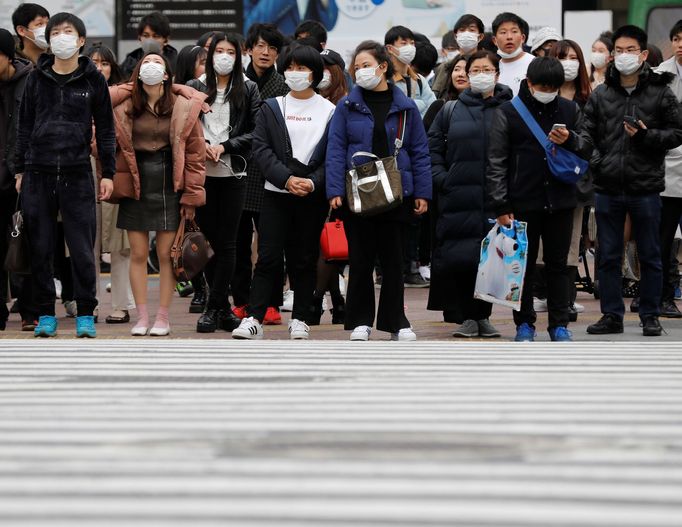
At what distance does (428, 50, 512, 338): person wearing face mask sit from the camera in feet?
31.3

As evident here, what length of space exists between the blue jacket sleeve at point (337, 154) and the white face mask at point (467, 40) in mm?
3652

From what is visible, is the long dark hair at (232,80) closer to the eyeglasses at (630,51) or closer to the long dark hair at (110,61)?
the long dark hair at (110,61)

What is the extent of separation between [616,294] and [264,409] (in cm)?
481

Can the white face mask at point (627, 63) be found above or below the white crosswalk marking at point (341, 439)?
above

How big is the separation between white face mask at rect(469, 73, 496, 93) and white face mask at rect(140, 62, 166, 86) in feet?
6.52

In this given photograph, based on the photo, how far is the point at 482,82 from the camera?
9.62 meters

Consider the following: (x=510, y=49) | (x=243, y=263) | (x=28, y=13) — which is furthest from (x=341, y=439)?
(x=510, y=49)

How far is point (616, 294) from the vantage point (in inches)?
382

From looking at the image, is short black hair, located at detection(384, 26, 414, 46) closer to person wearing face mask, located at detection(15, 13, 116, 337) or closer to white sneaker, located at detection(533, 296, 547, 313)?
white sneaker, located at detection(533, 296, 547, 313)

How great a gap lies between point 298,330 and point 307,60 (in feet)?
5.47

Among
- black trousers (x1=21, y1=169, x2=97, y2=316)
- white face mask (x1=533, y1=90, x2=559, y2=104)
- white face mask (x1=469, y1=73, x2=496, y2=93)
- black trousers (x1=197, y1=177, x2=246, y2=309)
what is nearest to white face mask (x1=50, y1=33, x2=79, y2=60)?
black trousers (x1=21, y1=169, x2=97, y2=316)

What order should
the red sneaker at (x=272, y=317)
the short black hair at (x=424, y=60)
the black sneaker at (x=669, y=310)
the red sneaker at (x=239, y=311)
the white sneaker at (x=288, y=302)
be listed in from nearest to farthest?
1. the red sneaker at (x=272, y=317)
2. the red sneaker at (x=239, y=311)
3. the black sneaker at (x=669, y=310)
4. the white sneaker at (x=288, y=302)
5. the short black hair at (x=424, y=60)

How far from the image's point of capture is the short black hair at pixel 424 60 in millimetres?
13352

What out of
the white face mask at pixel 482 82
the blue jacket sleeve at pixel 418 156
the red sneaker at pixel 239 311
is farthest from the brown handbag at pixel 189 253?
the white face mask at pixel 482 82
